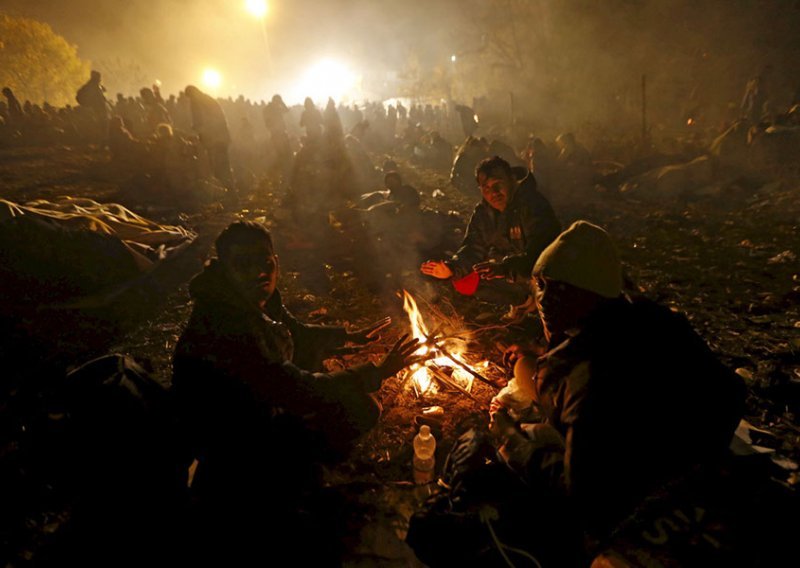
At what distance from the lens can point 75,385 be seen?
2477mm

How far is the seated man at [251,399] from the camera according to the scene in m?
2.58

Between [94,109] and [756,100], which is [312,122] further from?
[756,100]

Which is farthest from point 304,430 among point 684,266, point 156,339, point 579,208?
point 579,208

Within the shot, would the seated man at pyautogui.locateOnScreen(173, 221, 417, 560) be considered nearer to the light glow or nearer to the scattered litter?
the scattered litter

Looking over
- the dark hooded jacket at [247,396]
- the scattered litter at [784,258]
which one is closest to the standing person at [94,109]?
the dark hooded jacket at [247,396]

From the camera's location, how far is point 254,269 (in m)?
2.96

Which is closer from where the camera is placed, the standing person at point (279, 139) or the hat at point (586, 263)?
the hat at point (586, 263)

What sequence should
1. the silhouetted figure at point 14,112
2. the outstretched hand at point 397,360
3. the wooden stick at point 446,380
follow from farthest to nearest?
the silhouetted figure at point 14,112 < the wooden stick at point 446,380 < the outstretched hand at point 397,360

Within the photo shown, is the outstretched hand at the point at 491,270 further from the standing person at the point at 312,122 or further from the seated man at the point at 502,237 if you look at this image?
the standing person at the point at 312,122

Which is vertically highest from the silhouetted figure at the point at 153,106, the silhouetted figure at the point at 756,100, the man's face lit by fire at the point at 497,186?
the silhouetted figure at the point at 756,100

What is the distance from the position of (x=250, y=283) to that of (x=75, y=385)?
128 cm

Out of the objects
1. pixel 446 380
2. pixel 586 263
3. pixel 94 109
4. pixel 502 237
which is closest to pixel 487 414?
pixel 446 380

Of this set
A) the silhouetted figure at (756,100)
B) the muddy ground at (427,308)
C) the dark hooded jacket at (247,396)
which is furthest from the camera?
A: the silhouetted figure at (756,100)

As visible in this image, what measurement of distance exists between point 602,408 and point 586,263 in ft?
2.96
